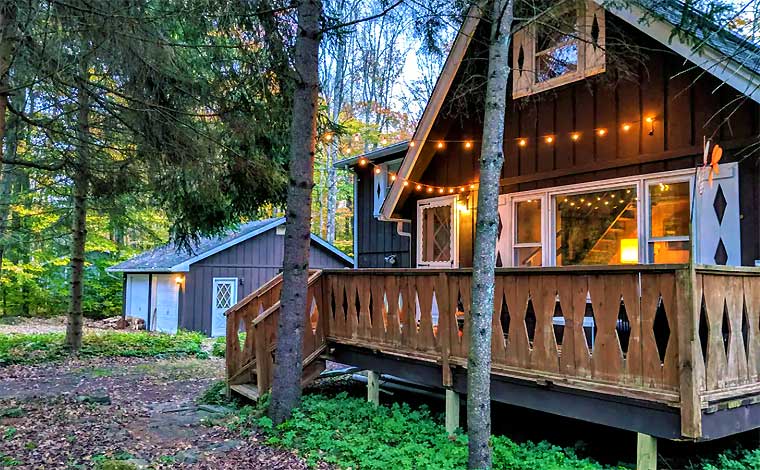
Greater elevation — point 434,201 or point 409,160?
point 409,160

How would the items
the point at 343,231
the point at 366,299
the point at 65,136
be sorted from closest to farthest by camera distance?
1. the point at 366,299
2. the point at 65,136
3. the point at 343,231

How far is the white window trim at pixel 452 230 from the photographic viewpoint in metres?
8.78

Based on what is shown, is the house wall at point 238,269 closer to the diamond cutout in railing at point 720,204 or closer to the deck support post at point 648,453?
the diamond cutout in railing at point 720,204

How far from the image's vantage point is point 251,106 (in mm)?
8211

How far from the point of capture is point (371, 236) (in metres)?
12.5

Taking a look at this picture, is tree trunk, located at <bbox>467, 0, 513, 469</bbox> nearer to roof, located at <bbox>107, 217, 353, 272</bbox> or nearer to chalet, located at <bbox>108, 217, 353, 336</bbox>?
roof, located at <bbox>107, 217, 353, 272</bbox>

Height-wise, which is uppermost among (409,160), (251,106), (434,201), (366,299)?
(251,106)

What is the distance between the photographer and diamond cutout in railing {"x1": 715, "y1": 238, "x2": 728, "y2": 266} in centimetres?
543

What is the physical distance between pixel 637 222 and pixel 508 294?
2.21m

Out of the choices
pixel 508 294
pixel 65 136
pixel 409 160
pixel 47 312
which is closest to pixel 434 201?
pixel 409 160

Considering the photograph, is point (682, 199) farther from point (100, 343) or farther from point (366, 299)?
point (100, 343)

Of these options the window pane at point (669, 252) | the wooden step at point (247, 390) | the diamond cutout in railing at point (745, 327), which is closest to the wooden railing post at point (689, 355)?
the diamond cutout in railing at point (745, 327)

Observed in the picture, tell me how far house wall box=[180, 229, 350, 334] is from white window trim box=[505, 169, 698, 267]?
1315cm

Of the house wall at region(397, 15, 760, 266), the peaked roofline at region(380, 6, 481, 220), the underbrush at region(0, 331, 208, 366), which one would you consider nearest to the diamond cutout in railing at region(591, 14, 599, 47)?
the house wall at region(397, 15, 760, 266)
